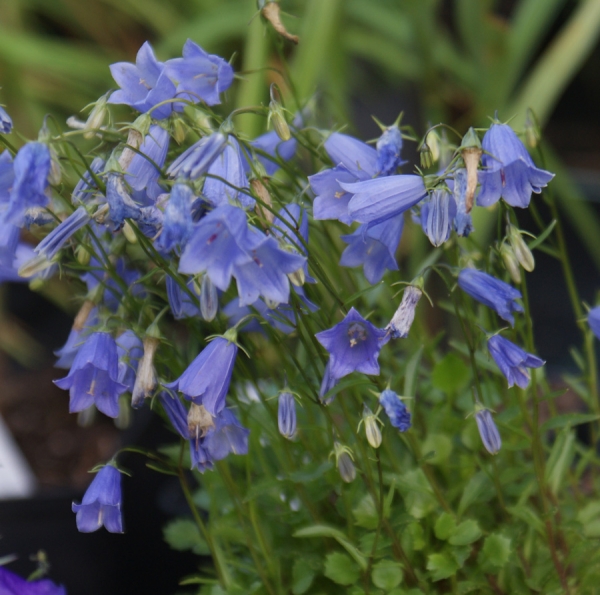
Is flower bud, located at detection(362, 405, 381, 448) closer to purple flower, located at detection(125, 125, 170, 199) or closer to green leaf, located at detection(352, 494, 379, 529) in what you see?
green leaf, located at detection(352, 494, 379, 529)

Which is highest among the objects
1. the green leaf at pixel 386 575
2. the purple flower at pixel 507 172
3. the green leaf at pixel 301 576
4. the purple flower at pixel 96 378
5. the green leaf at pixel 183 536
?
the purple flower at pixel 507 172

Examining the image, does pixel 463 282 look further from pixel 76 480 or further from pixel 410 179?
pixel 76 480

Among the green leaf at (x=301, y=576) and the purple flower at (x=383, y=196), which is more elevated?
the purple flower at (x=383, y=196)

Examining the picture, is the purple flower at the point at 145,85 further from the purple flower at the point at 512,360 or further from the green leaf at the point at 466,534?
the green leaf at the point at 466,534

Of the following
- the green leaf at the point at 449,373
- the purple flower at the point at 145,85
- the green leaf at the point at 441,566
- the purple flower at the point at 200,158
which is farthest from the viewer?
the green leaf at the point at 449,373

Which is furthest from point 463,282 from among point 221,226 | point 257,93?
point 257,93

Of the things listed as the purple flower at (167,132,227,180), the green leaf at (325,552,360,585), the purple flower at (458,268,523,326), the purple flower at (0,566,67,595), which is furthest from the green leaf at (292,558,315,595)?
the purple flower at (167,132,227,180)

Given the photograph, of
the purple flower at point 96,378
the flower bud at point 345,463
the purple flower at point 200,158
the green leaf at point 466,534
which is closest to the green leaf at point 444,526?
the green leaf at point 466,534
